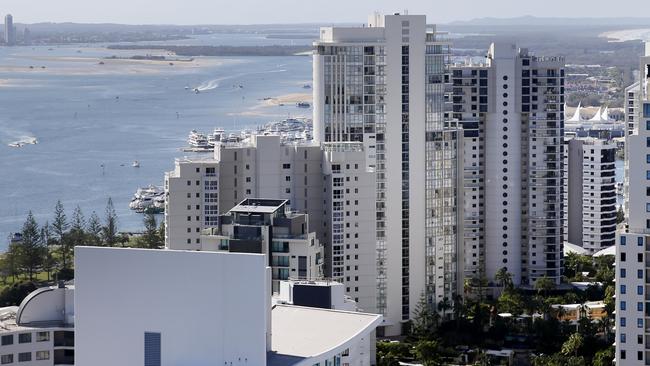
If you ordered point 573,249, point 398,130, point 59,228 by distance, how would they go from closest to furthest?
point 398,130
point 59,228
point 573,249

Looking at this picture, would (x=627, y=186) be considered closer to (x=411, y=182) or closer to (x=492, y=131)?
(x=411, y=182)

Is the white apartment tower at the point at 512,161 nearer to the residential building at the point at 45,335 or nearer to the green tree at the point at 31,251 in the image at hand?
the green tree at the point at 31,251

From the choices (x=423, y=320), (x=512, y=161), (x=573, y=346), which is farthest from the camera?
(x=512, y=161)

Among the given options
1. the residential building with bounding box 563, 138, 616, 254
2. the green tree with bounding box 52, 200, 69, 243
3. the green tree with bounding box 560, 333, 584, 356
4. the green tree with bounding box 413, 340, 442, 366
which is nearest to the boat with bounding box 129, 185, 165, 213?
the green tree with bounding box 52, 200, 69, 243

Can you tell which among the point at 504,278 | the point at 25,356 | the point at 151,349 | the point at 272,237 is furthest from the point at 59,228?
the point at 151,349

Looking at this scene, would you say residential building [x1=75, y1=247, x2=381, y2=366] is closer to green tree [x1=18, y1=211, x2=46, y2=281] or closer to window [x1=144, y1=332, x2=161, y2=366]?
window [x1=144, y1=332, x2=161, y2=366]

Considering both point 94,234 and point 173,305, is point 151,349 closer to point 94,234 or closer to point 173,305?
point 173,305

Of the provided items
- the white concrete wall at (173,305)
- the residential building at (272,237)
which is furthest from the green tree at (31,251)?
the white concrete wall at (173,305)

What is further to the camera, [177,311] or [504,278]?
[504,278]

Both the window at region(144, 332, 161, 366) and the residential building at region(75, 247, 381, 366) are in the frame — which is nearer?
the residential building at region(75, 247, 381, 366)
